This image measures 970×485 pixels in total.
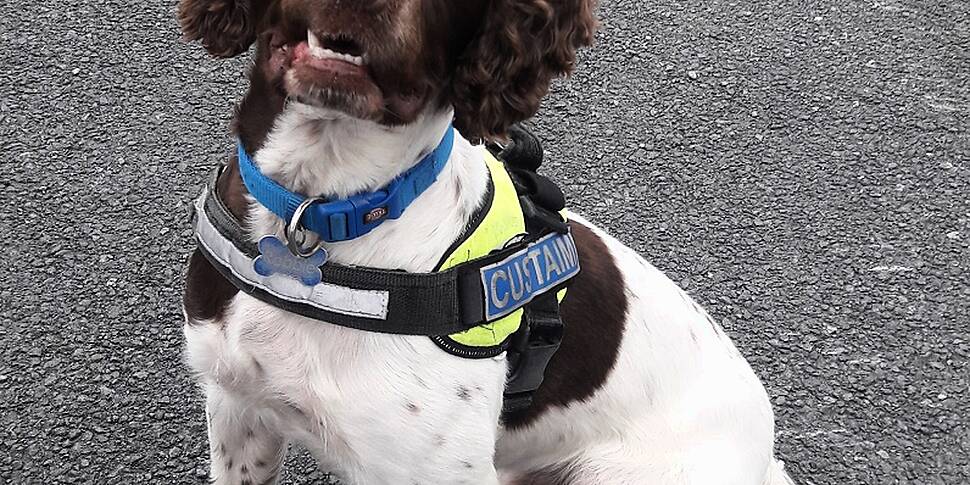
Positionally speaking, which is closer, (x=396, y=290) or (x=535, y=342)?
(x=396, y=290)

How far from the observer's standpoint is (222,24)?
7.41 ft

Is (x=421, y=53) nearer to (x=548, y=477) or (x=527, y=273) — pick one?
(x=527, y=273)

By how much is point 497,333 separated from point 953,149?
3.29m

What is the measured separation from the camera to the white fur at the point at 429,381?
223cm

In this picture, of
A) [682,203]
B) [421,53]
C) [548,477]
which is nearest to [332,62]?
[421,53]

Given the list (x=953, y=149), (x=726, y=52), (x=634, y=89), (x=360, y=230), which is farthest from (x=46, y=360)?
(x=953, y=149)

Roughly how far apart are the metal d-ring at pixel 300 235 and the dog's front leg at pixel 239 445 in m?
0.62

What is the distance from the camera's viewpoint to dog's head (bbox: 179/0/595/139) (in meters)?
1.95

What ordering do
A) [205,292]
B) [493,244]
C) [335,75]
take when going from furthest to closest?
[205,292]
[493,244]
[335,75]

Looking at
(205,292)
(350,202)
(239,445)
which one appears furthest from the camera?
(239,445)

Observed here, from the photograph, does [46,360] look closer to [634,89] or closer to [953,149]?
[634,89]

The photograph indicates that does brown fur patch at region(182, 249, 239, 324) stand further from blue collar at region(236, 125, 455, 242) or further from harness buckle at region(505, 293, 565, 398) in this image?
harness buckle at region(505, 293, 565, 398)

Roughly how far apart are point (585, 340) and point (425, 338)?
463 mm

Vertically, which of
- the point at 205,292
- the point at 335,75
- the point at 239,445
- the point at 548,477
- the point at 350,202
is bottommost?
the point at 239,445
